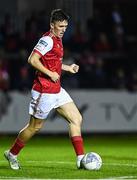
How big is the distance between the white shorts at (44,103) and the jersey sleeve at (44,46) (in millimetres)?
615

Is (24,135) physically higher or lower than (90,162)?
higher

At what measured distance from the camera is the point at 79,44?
2373 cm

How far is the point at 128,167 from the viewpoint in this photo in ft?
39.6

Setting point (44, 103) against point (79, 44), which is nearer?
point (44, 103)

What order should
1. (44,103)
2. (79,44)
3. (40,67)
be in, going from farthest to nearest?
(79,44)
(44,103)
(40,67)

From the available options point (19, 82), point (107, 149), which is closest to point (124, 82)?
point (19, 82)

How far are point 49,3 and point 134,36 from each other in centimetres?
286

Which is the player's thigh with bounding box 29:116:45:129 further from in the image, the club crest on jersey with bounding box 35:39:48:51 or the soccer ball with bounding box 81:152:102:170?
the club crest on jersey with bounding box 35:39:48:51

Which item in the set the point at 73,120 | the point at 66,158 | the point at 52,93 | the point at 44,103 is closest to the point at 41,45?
the point at 52,93

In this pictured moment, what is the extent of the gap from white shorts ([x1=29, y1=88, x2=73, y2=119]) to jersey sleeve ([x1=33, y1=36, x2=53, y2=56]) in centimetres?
61

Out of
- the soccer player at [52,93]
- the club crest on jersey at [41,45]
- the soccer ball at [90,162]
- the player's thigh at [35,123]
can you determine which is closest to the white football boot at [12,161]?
the soccer player at [52,93]

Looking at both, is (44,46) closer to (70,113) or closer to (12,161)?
(70,113)

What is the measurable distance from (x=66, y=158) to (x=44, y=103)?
9.50 feet

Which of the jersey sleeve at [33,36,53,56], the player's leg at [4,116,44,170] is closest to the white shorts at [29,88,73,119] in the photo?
the player's leg at [4,116,44,170]
